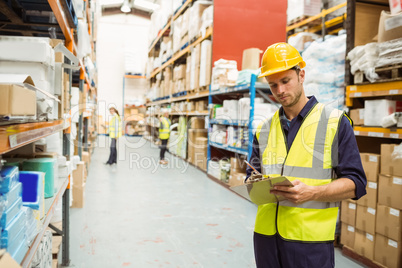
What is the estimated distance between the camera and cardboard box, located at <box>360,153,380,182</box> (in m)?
3.40

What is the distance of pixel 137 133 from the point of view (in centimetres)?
1975

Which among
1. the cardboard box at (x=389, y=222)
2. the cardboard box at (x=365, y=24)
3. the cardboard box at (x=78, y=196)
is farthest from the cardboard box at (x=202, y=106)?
the cardboard box at (x=389, y=222)

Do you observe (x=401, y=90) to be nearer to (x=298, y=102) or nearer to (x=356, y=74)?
(x=356, y=74)

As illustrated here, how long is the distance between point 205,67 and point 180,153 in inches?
153

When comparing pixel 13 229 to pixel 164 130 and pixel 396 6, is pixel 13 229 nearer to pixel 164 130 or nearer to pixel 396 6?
pixel 396 6

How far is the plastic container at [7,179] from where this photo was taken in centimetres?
124

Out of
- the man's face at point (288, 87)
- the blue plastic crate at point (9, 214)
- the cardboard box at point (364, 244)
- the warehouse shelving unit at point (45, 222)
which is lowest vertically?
the cardboard box at point (364, 244)

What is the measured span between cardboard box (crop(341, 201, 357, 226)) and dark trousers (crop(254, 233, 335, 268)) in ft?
6.87

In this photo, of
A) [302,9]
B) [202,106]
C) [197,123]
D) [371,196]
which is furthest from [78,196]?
[302,9]

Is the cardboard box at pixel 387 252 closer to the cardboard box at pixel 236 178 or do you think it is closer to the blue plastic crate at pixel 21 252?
the cardboard box at pixel 236 178

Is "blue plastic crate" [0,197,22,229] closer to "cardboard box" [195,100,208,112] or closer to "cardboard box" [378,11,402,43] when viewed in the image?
"cardboard box" [378,11,402,43]

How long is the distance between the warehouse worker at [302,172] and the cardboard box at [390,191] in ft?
5.71

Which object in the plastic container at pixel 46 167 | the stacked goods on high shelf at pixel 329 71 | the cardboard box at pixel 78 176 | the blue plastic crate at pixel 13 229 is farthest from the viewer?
the cardboard box at pixel 78 176

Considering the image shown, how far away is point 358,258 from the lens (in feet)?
11.6
